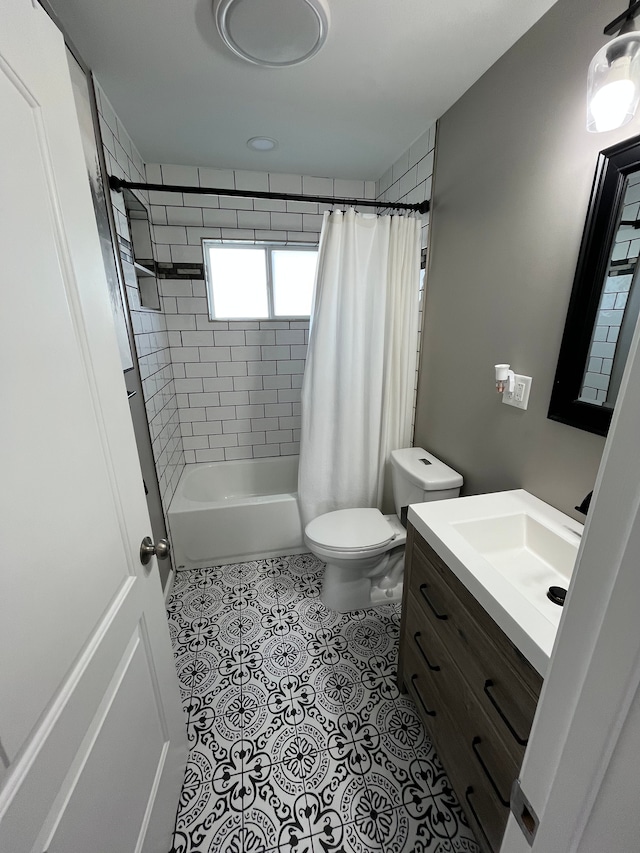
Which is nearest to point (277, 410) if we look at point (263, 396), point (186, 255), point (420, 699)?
point (263, 396)

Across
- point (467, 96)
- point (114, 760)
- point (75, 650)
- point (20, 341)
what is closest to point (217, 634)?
point (114, 760)

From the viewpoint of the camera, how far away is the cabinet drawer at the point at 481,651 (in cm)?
75

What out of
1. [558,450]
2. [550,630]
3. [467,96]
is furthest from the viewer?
[467,96]

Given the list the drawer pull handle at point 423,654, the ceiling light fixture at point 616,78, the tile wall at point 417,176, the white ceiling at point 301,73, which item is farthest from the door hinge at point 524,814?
the white ceiling at point 301,73

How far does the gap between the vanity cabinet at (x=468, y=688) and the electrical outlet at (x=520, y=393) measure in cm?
63

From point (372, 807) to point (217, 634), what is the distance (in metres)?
0.93

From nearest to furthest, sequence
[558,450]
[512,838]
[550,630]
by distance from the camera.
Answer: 1. [512,838]
2. [550,630]
3. [558,450]

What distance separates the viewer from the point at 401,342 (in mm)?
1960

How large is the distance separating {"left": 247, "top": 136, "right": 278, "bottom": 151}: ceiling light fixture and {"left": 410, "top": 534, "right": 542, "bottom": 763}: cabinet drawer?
6.93 feet

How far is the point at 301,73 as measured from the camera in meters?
1.34

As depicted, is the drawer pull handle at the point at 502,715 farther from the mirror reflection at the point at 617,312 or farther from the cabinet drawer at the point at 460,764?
the mirror reflection at the point at 617,312

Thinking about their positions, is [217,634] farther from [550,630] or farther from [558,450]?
[558,450]

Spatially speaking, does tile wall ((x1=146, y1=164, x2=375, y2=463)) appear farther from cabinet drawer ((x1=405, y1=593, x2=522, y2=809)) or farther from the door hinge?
the door hinge

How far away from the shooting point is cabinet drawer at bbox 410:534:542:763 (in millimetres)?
752
